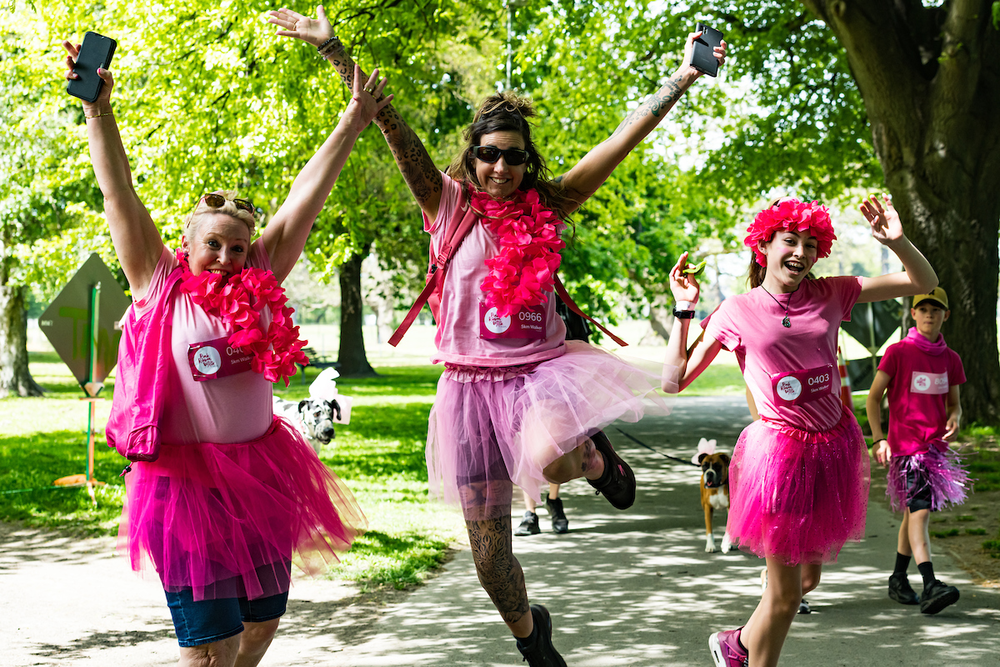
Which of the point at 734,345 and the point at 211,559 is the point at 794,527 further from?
the point at 211,559

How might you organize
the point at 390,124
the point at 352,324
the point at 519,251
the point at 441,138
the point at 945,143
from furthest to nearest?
the point at 352,324
the point at 441,138
the point at 945,143
the point at 390,124
the point at 519,251

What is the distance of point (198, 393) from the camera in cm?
329

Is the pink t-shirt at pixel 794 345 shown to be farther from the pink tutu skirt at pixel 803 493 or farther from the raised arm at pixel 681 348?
the raised arm at pixel 681 348

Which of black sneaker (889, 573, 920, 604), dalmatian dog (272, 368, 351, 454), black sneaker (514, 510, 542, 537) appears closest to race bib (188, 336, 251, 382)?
dalmatian dog (272, 368, 351, 454)

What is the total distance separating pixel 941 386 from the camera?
237 inches

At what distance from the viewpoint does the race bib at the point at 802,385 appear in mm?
4133

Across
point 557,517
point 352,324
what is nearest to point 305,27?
point 557,517

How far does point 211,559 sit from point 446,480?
41.2 inches

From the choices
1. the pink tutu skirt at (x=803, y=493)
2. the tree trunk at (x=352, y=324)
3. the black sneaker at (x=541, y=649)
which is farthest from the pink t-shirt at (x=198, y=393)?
the tree trunk at (x=352, y=324)

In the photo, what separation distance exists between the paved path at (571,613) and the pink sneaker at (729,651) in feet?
1.78

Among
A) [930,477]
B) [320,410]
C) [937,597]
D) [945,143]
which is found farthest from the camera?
[945,143]

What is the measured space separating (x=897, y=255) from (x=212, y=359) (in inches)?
109

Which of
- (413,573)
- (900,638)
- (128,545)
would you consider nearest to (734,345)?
(900,638)

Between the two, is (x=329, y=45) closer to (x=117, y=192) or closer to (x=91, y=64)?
(x=91, y=64)
